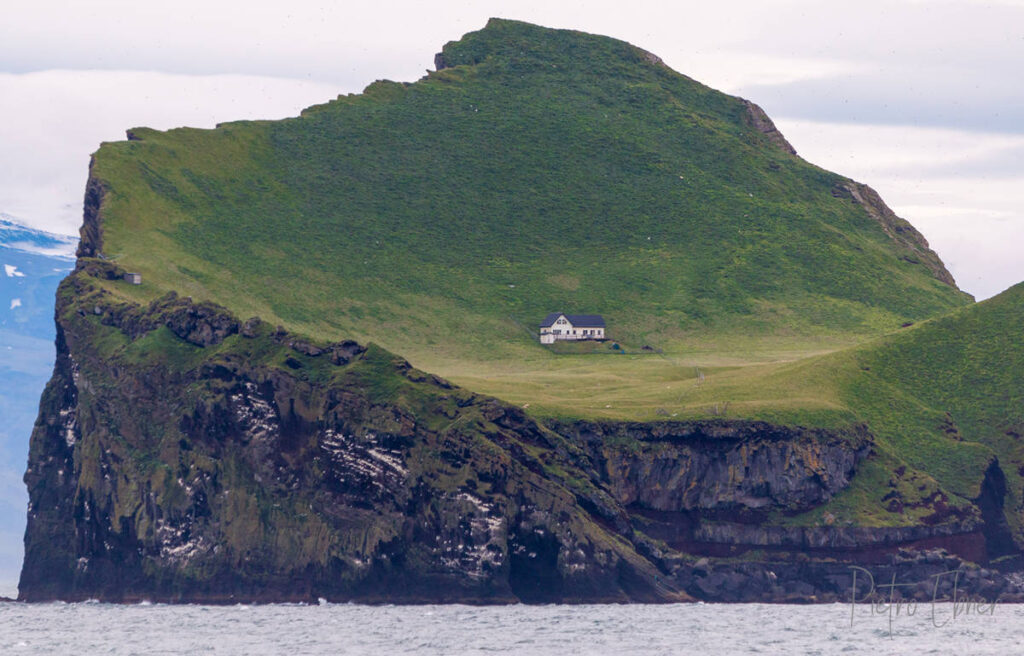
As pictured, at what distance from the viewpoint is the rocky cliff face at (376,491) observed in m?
155

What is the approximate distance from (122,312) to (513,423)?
160 feet

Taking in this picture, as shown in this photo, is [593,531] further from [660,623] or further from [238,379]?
[238,379]

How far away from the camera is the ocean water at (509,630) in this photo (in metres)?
117

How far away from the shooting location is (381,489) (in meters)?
160

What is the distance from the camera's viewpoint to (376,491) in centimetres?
15975

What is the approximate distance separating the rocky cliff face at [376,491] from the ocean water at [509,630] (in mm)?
5860

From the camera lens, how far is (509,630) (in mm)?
127000

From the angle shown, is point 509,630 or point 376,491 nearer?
point 509,630

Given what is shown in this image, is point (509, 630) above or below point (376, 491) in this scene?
below

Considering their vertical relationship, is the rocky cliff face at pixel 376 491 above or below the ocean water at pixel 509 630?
above

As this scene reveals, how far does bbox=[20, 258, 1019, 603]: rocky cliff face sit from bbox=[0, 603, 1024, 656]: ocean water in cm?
586

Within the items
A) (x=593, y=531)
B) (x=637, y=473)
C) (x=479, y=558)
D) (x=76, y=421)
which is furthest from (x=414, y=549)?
(x=76, y=421)

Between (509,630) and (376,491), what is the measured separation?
1409 inches

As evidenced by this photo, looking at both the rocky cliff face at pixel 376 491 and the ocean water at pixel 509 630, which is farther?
the rocky cliff face at pixel 376 491
